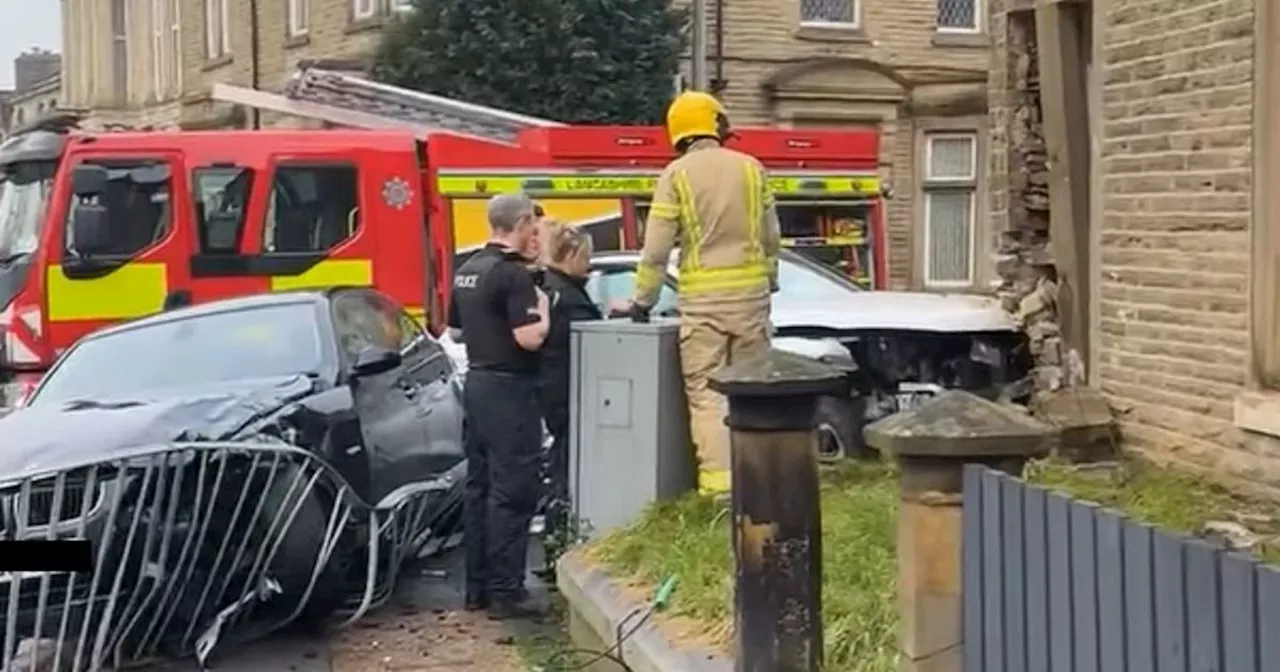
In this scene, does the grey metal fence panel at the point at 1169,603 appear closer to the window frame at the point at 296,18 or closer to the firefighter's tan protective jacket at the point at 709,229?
the firefighter's tan protective jacket at the point at 709,229

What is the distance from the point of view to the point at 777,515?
548 cm

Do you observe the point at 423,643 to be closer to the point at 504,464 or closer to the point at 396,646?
the point at 396,646

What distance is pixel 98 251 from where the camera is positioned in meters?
14.6

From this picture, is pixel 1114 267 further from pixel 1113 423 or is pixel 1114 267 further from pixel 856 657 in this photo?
pixel 856 657

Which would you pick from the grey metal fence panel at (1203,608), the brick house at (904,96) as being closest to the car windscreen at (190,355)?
the grey metal fence panel at (1203,608)

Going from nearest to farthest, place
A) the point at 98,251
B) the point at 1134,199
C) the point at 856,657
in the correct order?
the point at 856,657 → the point at 1134,199 → the point at 98,251

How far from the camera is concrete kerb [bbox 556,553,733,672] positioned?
588cm

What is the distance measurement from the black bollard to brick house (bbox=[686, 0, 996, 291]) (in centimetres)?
1639

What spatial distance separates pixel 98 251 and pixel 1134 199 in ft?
28.1

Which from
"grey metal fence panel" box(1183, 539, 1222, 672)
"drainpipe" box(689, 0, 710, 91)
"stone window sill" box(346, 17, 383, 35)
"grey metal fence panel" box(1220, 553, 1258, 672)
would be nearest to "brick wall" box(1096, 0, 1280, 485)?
"grey metal fence panel" box(1183, 539, 1222, 672)

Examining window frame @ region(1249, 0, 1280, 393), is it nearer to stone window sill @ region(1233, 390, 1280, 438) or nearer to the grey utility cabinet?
stone window sill @ region(1233, 390, 1280, 438)

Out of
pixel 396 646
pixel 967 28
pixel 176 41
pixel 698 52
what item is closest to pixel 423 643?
pixel 396 646

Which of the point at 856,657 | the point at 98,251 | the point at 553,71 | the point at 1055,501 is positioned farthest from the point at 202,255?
the point at 1055,501

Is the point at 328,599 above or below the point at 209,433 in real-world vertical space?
below
